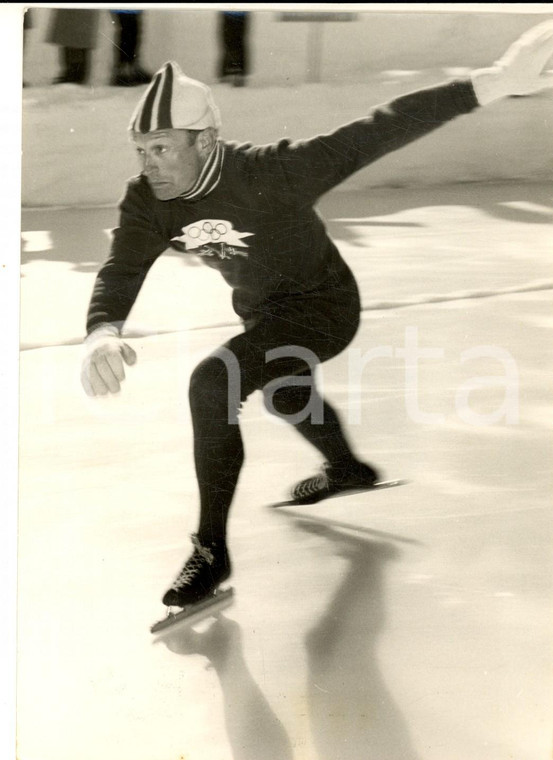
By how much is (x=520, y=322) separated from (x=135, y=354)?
0.83m

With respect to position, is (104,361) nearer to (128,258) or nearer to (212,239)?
(128,258)

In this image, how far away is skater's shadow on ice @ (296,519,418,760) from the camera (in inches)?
65.8

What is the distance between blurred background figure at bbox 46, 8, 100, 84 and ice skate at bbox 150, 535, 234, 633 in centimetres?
103

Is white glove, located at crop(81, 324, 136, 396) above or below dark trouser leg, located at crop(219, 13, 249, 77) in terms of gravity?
below

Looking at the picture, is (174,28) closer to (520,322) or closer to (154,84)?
(154,84)

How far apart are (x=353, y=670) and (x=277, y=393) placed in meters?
0.62

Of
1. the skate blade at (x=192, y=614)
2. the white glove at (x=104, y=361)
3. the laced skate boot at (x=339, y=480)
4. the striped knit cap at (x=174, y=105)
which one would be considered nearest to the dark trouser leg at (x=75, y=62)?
the striped knit cap at (x=174, y=105)

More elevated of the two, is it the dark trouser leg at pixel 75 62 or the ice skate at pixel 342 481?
the dark trouser leg at pixel 75 62

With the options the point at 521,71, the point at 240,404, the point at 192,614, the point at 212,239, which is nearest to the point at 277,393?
the point at 240,404

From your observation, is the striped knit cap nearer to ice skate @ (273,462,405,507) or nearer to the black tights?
the black tights

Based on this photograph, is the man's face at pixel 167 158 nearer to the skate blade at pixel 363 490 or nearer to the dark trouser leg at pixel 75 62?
the dark trouser leg at pixel 75 62

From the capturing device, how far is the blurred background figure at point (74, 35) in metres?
1.66

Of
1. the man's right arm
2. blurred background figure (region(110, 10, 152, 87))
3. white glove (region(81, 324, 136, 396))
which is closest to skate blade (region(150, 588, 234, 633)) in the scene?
white glove (region(81, 324, 136, 396))

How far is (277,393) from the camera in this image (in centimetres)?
167
